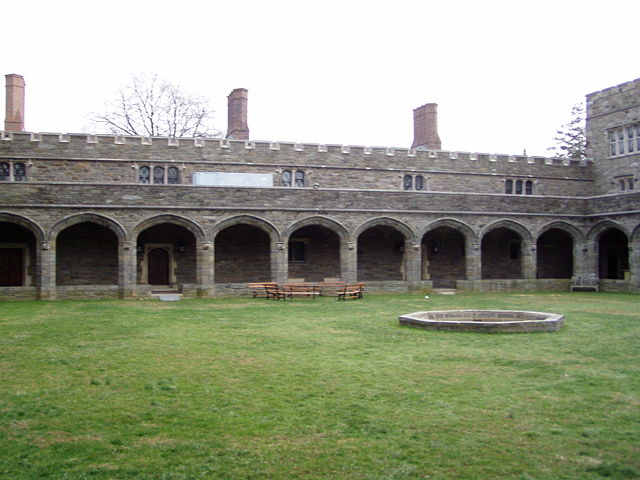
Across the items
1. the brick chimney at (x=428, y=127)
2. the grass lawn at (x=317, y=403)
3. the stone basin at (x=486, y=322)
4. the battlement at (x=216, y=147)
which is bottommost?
the grass lawn at (x=317, y=403)

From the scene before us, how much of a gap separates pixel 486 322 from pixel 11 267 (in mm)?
18659

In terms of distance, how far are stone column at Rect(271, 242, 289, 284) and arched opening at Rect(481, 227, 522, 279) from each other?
10486 millimetres

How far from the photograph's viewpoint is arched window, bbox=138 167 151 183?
26.2 meters

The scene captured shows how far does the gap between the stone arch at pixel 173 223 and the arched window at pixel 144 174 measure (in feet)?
11.0

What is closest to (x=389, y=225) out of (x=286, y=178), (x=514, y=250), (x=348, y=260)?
(x=348, y=260)

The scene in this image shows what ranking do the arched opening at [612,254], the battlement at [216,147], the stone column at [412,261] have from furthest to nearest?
the arched opening at [612,254], the stone column at [412,261], the battlement at [216,147]

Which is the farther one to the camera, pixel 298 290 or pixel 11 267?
pixel 11 267

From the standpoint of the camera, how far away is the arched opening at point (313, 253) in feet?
90.6

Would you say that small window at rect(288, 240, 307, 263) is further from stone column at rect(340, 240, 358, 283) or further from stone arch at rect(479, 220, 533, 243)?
Result: stone arch at rect(479, 220, 533, 243)

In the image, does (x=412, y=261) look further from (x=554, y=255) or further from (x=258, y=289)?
(x=554, y=255)

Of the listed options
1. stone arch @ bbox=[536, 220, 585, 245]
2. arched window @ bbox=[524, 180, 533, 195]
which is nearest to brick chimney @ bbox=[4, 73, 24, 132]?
stone arch @ bbox=[536, 220, 585, 245]

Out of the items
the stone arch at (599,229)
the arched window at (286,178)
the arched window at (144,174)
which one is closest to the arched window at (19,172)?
the arched window at (144,174)

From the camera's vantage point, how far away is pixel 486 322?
549 inches

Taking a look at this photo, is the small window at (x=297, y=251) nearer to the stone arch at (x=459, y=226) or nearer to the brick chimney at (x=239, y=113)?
the stone arch at (x=459, y=226)
